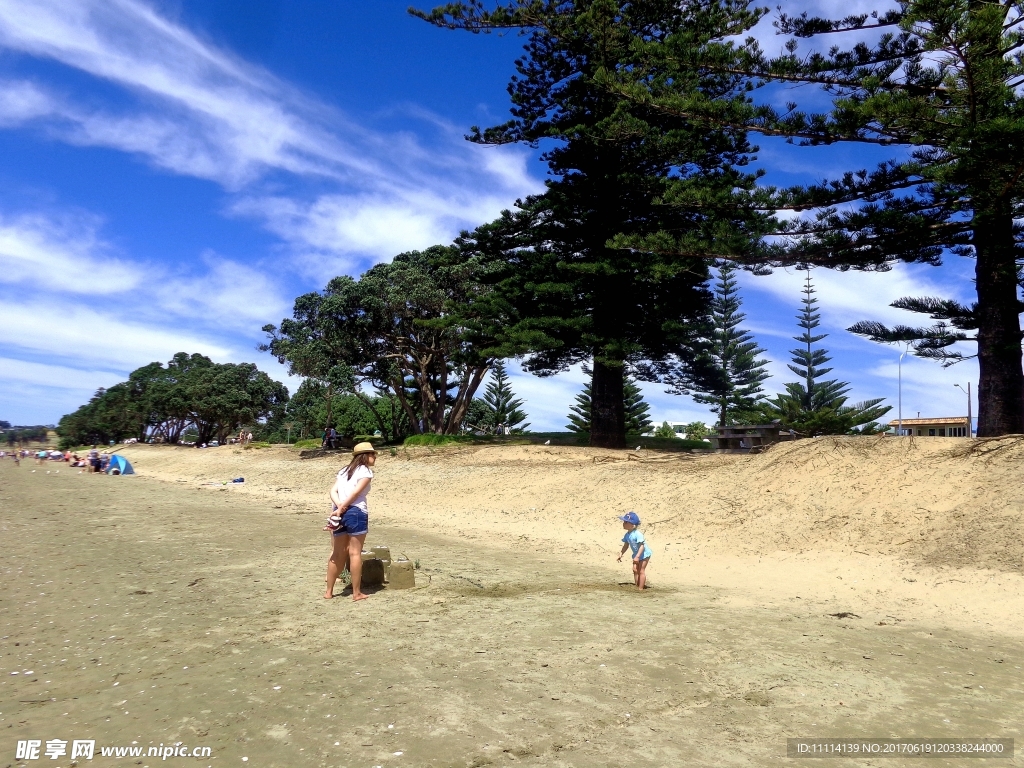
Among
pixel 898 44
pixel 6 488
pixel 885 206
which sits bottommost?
pixel 6 488

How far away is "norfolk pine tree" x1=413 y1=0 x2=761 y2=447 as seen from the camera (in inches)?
795

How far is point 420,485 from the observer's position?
19.9 metres

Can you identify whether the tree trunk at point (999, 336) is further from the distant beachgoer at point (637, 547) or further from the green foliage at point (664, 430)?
the green foliage at point (664, 430)

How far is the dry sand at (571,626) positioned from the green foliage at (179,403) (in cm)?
4196

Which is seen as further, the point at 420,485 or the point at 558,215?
the point at 558,215

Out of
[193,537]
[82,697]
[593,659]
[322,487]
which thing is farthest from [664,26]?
[82,697]

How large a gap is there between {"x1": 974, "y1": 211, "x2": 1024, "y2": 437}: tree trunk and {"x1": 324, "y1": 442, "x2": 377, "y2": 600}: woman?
40.9 feet

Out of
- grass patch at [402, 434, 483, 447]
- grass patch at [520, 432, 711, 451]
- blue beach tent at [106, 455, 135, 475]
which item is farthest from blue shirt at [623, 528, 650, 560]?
blue beach tent at [106, 455, 135, 475]

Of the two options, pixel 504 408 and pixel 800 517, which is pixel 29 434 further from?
pixel 800 517

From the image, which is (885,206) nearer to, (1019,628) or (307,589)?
(1019,628)

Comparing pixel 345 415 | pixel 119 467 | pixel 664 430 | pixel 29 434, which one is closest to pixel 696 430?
pixel 664 430

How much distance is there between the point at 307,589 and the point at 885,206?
13940 mm

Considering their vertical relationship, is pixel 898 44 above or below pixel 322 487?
above

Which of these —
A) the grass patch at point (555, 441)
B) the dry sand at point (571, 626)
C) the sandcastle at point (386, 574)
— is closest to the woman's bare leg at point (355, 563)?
the dry sand at point (571, 626)
